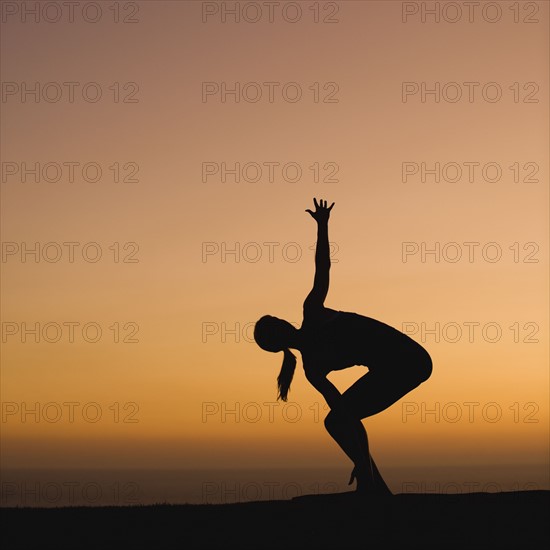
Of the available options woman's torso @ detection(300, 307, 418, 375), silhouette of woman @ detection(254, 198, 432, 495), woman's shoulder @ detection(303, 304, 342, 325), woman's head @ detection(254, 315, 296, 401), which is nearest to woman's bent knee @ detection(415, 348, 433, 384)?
silhouette of woman @ detection(254, 198, 432, 495)

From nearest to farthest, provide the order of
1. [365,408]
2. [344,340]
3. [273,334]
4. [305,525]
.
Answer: [305,525] < [273,334] < [344,340] < [365,408]

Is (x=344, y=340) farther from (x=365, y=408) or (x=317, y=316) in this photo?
(x=365, y=408)

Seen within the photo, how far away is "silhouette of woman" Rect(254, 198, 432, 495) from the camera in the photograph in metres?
9.92

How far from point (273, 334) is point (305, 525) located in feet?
6.26

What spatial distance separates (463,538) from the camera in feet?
28.3

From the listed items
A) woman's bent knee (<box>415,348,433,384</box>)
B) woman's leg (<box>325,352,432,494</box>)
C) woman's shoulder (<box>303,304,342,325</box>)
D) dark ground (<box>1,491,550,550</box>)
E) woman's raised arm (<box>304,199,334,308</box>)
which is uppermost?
woman's raised arm (<box>304,199,334,308</box>)

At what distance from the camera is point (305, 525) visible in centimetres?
932

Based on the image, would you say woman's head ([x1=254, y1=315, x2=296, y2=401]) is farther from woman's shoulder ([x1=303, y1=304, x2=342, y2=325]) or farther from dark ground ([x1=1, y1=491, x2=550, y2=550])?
dark ground ([x1=1, y1=491, x2=550, y2=550])

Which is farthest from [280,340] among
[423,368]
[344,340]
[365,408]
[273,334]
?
[423,368]

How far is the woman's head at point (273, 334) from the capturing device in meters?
9.85

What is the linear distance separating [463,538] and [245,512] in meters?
2.48

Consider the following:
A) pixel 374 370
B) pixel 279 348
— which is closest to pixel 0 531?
pixel 279 348

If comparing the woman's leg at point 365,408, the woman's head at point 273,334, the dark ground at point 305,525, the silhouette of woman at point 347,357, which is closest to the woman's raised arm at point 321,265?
the silhouette of woman at point 347,357

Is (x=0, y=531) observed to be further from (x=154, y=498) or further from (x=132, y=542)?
(x=154, y=498)
